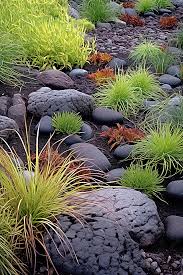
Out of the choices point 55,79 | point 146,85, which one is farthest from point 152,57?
point 55,79

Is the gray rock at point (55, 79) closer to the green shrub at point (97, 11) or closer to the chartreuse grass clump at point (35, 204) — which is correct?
the chartreuse grass clump at point (35, 204)

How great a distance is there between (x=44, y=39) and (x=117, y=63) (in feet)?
3.26

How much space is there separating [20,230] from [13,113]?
218cm

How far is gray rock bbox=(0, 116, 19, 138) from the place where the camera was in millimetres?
5079

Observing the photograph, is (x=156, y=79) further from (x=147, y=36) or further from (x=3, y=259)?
(x=3, y=259)

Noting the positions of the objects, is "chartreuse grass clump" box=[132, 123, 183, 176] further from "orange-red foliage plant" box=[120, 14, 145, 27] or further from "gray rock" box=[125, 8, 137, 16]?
"gray rock" box=[125, 8, 137, 16]

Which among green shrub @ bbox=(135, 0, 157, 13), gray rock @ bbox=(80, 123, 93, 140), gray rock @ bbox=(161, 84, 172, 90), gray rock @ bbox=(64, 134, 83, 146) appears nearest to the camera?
gray rock @ bbox=(64, 134, 83, 146)

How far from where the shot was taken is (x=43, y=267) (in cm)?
362

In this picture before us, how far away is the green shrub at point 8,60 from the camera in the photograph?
6.24 m

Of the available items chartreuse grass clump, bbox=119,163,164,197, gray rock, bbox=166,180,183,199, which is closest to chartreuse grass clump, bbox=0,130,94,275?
chartreuse grass clump, bbox=119,163,164,197

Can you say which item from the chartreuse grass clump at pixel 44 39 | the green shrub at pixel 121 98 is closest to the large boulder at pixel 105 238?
the green shrub at pixel 121 98

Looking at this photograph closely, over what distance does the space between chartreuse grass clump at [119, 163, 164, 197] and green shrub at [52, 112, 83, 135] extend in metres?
0.95

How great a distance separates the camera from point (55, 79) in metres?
6.32

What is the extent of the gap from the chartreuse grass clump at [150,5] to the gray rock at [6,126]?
5.64m
